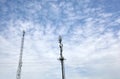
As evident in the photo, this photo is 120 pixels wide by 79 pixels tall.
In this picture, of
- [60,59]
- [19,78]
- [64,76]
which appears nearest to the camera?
[64,76]

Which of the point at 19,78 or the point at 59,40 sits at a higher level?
the point at 59,40

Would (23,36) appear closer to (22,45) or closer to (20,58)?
(22,45)

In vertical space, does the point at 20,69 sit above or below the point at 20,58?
below

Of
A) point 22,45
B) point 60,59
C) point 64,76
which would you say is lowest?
point 64,76

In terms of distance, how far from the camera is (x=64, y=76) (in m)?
39.5

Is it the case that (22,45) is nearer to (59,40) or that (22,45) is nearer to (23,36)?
(23,36)

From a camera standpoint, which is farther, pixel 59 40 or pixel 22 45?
pixel 22 45

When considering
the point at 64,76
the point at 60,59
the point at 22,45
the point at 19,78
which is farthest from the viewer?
the point at 22,45

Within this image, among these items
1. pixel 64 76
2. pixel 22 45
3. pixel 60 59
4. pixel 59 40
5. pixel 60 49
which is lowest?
pixel 64 76

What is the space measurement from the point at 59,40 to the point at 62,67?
8.15 m

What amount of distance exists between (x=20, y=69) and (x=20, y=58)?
5325mm

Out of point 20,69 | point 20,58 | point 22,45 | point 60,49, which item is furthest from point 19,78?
point 60,49

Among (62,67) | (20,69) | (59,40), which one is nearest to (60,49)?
(59,40)

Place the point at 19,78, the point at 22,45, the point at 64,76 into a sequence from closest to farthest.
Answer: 1. the point at 64,76
2. the point at 19,78
3. the point at 22,45
